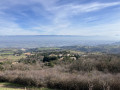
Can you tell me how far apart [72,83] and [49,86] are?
1486 millimetres

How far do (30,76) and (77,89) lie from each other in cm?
321

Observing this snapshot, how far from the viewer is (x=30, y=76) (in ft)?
21.0

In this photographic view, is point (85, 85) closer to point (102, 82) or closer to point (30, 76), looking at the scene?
point (102, 82)

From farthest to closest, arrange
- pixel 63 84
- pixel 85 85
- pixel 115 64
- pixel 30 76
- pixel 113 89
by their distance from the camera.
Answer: pixel 115 64 → pixel 30 76 → pixel 63 84 → pixel 85 85 → pixel 113 89

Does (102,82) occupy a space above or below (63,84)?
above

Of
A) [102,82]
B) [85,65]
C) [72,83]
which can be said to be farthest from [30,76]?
[85,65]

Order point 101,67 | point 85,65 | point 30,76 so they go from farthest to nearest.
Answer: point 85,65 → point 101,67 → point 30,76

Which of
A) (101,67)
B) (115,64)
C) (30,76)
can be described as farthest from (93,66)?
(30,76)

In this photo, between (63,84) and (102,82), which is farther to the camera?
(63,84)

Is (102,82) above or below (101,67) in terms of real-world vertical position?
above

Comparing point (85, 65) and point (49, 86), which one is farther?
point (85, 65)

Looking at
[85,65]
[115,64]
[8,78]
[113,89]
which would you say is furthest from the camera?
[85,65]

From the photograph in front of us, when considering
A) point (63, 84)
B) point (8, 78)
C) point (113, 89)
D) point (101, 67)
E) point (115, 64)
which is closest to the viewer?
point (113, 89)

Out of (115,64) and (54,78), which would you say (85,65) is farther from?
(54,78)
